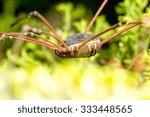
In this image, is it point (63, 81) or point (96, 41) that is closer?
point (63, 81)

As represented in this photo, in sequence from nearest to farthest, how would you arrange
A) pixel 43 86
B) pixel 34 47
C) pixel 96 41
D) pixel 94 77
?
pixel 43 86
pixel 94 77
pixel 96 41
pixel 34 47

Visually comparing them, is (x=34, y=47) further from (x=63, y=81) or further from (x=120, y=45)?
(x=63, y=81)

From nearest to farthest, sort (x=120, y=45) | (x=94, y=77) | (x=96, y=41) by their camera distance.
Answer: (x=94, y=77) → (x=96, y=41) → (x=120, y=45)

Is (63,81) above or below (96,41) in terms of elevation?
below

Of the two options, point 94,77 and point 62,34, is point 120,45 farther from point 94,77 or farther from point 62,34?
point 94,77

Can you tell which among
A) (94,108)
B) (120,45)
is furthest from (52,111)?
(120,45)

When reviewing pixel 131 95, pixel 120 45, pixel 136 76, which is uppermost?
pixel 120 45

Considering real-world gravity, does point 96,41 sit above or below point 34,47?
below

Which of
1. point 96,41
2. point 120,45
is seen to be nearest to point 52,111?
point 96,41

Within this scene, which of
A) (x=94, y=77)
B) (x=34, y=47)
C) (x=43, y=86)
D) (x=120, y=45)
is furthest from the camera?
(x=34, y=47)

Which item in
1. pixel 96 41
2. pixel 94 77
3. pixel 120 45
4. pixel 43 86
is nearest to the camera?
pixel 43 86
